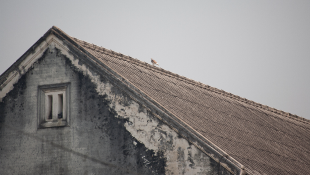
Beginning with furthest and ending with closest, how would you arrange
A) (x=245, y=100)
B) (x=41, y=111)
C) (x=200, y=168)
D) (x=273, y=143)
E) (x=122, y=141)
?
1. (x=245, y=100)
2. (x=273, y=143)
3. (x=41, y=111)
4. (x=122, y=141)
5. (x=200, y=168)

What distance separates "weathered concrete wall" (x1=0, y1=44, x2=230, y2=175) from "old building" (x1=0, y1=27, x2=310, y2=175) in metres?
0.03

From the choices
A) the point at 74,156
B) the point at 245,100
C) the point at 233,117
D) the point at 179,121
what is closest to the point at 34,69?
the point at 74,156

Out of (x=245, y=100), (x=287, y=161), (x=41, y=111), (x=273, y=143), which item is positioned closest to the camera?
(x=41, y=111)

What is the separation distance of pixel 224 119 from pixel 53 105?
6.63 meters

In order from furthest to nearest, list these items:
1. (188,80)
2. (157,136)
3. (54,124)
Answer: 1. (188,80)
2. (54,124)
3. (157,136)

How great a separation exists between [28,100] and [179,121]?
4.87 m

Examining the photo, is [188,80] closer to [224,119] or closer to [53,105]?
[224,119]

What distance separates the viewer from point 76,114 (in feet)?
42.1

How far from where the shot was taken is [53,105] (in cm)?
1313

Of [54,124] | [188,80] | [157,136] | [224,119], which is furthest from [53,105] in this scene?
[188,80]

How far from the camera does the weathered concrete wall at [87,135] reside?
11.7 metres

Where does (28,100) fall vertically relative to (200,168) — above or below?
above

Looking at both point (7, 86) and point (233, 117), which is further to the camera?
point (233, 117)

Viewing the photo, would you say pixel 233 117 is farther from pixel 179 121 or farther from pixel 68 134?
pixel 68 134
